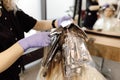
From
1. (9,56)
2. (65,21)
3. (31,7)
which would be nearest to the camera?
(9,56)

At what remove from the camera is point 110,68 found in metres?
1.45

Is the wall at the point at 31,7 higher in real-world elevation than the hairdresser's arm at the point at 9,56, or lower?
higher

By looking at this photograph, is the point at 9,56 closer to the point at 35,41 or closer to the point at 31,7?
the point at 35,41

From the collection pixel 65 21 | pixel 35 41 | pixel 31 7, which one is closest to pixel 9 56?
pixel 35 41

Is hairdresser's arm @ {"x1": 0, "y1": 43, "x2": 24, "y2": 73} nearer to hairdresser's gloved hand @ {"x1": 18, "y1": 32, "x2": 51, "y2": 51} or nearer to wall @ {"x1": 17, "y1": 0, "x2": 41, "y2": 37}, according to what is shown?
hairdresser's gloved hand @ {"x1": 18, "y1": 32, "x2": 51, "y2": 51}

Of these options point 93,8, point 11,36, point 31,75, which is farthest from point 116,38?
point 31,75

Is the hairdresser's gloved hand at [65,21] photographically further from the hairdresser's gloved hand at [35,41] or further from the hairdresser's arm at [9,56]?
the hairdresser's arm at [9,56]

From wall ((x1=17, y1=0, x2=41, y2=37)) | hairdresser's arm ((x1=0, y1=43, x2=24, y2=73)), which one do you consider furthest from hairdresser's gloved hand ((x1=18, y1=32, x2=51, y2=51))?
wall ((x1=17, y1=0, x2=41, y2=37))

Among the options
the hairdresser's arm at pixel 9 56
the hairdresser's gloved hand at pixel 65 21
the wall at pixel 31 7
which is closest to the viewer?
the hairdresser's arm at pixel 9 56

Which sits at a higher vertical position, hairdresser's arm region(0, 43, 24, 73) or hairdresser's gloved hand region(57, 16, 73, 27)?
hairdresser's gloved hand region(57, 16, 73, 27)

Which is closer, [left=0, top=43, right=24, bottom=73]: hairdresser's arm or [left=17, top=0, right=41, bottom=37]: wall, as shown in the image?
[left=0, top=43, right=24, bottom=73]: hairdresser's arm

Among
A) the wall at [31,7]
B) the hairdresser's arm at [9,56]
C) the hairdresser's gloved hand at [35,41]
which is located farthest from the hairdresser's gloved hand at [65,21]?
the wall at [31,7]

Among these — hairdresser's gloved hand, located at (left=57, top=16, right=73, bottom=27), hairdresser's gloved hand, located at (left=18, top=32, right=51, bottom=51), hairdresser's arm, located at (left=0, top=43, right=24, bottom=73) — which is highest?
hairdresser's gloved hand, located at (left=57, top=16, right=73, bottom=27)

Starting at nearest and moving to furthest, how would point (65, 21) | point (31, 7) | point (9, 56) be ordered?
point (9, 56) < point (65, 21) < point (31, 7)
